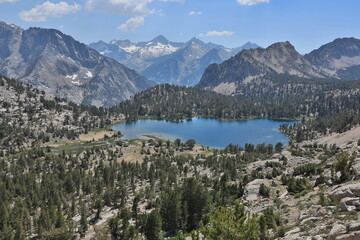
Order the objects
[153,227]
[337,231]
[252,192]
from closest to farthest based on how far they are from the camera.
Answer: [337,231] → [153,227] → [252,192]

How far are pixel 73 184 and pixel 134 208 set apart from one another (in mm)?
48886

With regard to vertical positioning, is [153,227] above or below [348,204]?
below

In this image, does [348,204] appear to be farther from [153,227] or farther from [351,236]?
[153,227]

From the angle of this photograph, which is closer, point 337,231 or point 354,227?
point 354,227

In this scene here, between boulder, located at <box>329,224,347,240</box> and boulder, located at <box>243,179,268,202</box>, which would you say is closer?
boulder, located at <box>329,224,347,240</box>

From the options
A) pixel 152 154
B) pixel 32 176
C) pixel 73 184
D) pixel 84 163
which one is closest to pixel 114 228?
pixel 73 184

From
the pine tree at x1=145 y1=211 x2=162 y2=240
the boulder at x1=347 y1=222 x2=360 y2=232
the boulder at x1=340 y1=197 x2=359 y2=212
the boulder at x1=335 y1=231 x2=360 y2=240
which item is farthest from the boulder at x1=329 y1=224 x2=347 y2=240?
the pine tree at x1=145 y1=211 x2=162 y2=240

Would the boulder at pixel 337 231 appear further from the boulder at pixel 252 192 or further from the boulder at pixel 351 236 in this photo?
the boulder at pixel 252 192

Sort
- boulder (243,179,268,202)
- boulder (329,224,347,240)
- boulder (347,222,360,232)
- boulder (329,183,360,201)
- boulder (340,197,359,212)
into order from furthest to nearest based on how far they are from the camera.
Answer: boulder (243,179,268,202) < boulder (329,183,360,201) < boulder (340,197,359,212) < boulder (329,224,347,240) < boulder (347,222,360,232)

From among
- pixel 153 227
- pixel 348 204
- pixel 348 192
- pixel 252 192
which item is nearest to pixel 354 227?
pixel 348 204

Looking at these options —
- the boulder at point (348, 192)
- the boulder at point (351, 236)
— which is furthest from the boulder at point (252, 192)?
the boulder at point (351, 236)

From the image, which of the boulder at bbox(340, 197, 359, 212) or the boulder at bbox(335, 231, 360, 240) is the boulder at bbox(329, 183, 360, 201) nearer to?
the boulder at bbox(340, 197, 359, 212)

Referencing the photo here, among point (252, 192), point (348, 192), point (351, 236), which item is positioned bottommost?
point (252, 192)

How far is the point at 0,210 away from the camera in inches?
3386
